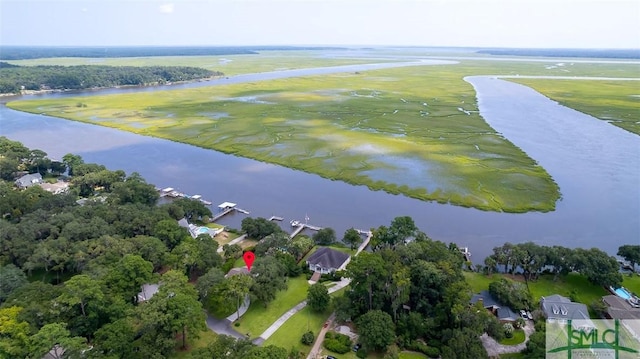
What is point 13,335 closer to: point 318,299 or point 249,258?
point 249,258

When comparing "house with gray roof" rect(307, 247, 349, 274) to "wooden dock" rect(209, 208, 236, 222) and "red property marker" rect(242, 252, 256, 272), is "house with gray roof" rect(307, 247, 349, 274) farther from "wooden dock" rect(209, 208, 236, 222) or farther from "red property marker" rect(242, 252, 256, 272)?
"wooden dock" rect(209, 208, 236, 222)

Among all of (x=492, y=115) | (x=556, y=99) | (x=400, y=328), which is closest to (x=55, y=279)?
(x=400, y=328)

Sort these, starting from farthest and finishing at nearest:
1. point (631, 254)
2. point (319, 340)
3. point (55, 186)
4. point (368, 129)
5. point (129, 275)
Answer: point (368, 129) → point (55, 186) → point (631, 254) → point (129, 275) → point (319, 340)

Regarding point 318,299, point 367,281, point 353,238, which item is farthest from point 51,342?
point 353,238

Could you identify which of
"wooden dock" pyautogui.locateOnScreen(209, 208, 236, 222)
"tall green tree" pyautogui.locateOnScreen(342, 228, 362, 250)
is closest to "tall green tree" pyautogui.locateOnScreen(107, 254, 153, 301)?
"wooden dock" pyautogui.locateOnScreen(209, 208, 236, 222)

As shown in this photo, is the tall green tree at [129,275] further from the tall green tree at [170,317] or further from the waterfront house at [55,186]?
→ the waterfront house at [55,186]

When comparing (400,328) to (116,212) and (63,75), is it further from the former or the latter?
(63,75)
